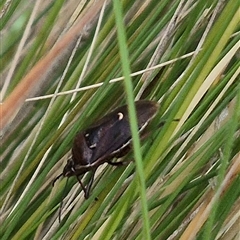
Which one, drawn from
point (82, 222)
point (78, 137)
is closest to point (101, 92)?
point (78, 137)

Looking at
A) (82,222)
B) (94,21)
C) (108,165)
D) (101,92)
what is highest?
(94,21)

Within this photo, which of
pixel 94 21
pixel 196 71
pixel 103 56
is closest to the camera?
pixel 196 71

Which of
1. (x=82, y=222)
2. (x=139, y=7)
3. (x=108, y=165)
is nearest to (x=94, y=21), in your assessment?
(x=139, y=7)

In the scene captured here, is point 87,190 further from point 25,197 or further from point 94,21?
point 94,21

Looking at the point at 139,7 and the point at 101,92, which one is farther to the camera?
the point at 139,7

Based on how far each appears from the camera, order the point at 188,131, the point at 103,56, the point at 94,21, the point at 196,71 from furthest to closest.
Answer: the point at 94,21
the point at 103,56
the point at 188,131
the point at 196,71

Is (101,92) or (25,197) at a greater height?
(101,92)

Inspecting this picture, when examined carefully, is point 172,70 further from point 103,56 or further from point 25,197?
point 25,197
